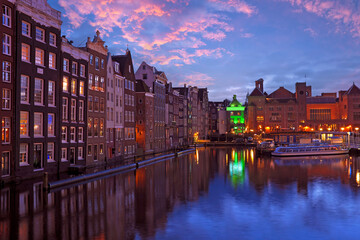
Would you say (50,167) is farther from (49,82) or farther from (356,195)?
(356,195)

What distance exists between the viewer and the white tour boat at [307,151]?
3548 inches

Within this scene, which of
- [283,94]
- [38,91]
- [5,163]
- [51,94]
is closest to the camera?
[5,163]

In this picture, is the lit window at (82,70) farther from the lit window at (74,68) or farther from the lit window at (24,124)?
the lit window at (24,124)

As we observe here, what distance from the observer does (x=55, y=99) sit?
154 feet

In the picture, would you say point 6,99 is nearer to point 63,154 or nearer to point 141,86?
point 63,154

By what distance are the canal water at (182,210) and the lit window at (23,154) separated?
4280mm

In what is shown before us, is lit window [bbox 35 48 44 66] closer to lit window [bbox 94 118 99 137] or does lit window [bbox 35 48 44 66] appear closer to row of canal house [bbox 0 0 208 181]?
row of canal house [bbox 0 0 208 181]

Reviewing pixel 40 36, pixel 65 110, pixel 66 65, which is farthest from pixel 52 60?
pixel 65 110


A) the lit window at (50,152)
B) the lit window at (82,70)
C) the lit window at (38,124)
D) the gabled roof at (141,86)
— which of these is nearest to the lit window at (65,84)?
the lit window at (82,70)

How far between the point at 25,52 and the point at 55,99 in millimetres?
7506

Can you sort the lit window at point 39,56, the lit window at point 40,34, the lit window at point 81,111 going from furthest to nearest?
1. the lit window at point 81,111
2. the lit window at point 40,34
3. the lit window at point 39,56

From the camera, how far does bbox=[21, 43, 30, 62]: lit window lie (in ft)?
134

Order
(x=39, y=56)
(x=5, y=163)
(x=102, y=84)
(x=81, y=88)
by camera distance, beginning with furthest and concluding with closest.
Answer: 1. (x=102, y=84)
2. (x=81, y=88)
3. (x=39, y=56)
4. (x=5, y=163)

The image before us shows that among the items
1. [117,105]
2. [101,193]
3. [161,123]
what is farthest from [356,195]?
[161,123]
